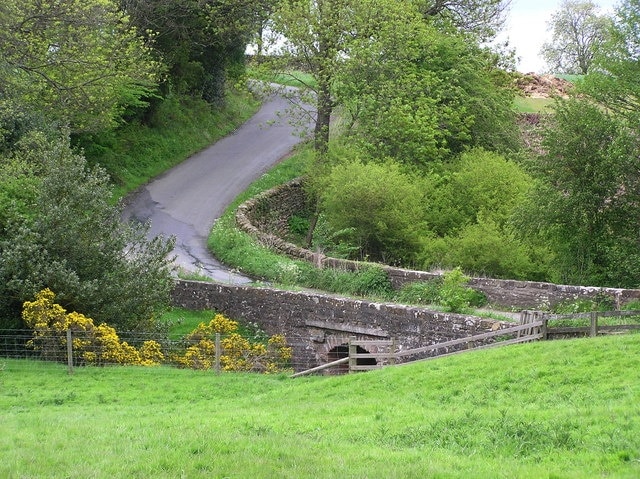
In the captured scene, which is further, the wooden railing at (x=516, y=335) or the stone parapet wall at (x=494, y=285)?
the stone parapet wall at (x=494, y=285)

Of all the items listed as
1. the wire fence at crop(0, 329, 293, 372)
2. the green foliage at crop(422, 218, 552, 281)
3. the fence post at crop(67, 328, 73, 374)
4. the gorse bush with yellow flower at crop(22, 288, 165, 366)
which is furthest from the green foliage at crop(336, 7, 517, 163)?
the fence post at crop(67, 328, 73, 374)

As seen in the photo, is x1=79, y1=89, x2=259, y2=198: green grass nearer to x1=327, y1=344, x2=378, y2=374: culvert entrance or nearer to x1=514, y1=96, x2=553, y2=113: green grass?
x1=514, y1=96, x2=553, y2=113: green grass

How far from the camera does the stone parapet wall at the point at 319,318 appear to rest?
22.2m

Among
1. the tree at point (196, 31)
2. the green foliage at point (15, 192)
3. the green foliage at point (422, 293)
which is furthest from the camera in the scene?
the tree at point (196, 31)

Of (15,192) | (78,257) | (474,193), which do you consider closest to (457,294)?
(78,257)

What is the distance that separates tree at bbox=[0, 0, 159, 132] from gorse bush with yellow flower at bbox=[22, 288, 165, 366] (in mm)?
7068

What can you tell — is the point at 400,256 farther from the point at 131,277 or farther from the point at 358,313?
the point at 131,277

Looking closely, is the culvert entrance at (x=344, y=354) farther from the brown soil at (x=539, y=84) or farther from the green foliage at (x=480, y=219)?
the brown soil at (x=539, y=84)

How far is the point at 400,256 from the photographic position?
32.0 meters

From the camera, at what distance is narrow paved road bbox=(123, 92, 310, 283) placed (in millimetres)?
33541

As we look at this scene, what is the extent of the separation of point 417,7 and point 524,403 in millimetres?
31048

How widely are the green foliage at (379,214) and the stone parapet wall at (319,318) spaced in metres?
6.25

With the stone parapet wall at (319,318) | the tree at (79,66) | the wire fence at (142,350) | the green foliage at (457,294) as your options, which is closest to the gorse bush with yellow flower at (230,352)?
the wire fence at (142,350)

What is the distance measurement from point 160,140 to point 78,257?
72.7ft
